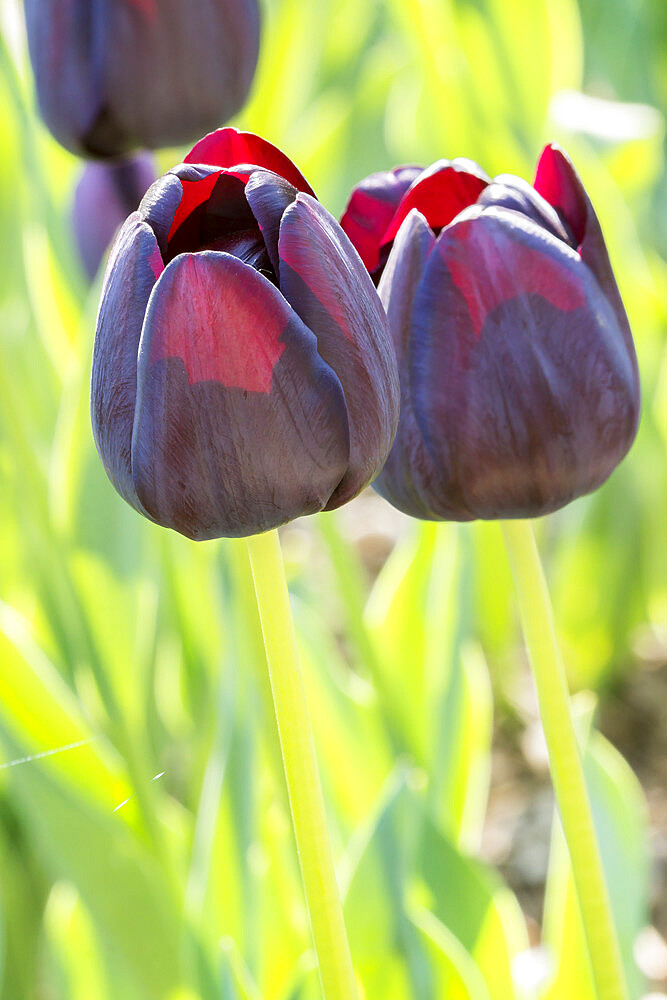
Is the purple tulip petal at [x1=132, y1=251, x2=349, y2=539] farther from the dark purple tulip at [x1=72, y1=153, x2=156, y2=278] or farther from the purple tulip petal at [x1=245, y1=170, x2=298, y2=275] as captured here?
the dark purple tulip at [x1=72, y1=153, x2=156, y2=278]

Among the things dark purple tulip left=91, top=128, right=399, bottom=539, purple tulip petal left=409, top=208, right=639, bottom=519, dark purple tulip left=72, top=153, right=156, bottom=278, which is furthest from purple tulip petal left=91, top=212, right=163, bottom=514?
dark purple tulip left=72, top=153, right=156, bottom=278

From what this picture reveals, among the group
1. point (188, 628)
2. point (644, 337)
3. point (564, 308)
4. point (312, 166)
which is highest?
point (564, 308)

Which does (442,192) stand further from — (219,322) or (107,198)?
(107,198)

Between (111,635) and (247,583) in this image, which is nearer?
(247,583)

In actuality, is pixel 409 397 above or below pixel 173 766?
above

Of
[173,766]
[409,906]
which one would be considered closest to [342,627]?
[173,766]

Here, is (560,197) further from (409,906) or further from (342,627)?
(342,627)

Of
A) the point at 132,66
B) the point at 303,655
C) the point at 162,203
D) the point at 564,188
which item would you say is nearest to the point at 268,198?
the point at 162,203
